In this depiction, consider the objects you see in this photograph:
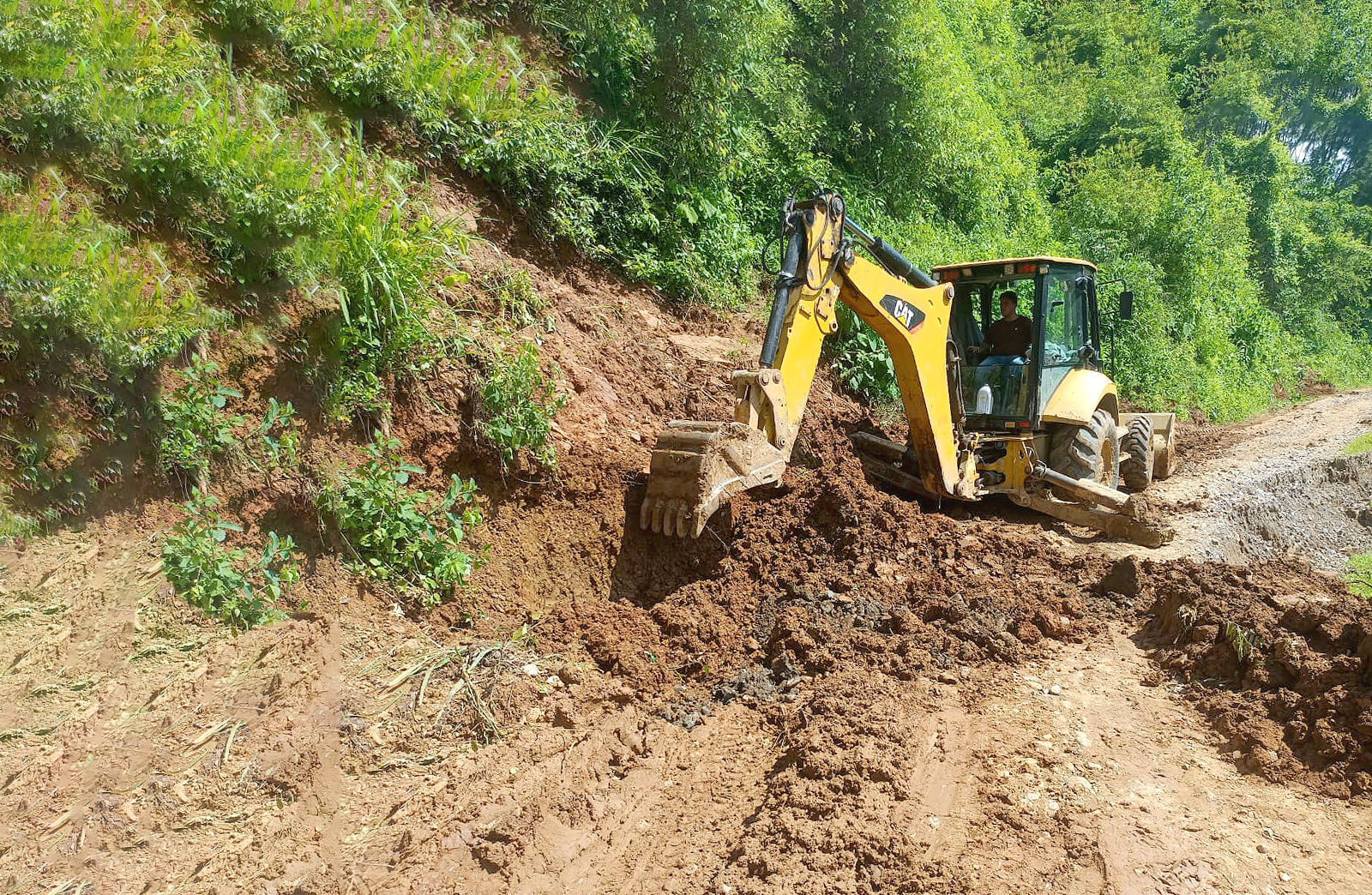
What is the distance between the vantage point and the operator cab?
826 centimetres

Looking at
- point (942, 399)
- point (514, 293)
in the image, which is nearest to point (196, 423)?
point (514, 293)

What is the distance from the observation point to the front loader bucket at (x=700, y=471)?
17.0ft

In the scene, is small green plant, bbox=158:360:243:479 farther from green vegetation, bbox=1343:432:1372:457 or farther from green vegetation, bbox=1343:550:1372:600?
green vegetation, bbox=1343:432:1372:457

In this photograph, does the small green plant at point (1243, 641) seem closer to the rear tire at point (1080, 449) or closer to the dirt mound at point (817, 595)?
the dirt mound at point (817, 595)

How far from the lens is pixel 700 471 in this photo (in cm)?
516

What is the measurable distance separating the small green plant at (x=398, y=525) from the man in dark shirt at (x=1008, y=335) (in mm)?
5483

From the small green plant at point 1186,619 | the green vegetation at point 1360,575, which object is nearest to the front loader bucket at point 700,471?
the small green plant at point 1186,619

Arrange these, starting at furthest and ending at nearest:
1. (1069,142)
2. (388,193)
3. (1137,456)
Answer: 1. (1069,142)
2. (1137,456)
3. (388,193)

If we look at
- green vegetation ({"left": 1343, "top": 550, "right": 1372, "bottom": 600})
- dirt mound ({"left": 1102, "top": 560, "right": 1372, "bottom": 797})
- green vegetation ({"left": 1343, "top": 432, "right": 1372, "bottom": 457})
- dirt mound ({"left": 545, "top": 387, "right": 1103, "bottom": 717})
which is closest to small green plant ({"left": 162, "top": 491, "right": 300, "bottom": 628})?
dirt mound ({"left": 545, "top": 387, "right": 1103, "bottom": 717})

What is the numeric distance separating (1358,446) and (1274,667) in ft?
38.9

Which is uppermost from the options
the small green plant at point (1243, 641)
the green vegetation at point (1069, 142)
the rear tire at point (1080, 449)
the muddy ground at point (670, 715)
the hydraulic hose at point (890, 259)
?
the green vegetation at point (1069, 142)

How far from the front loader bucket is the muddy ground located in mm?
495

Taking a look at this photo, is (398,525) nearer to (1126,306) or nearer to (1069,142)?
(1126,306)

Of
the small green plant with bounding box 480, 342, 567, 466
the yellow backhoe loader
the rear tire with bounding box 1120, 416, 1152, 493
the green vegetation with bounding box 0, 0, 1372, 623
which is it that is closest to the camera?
the green vegetation with bounding box 0, 0, 1372, 623
